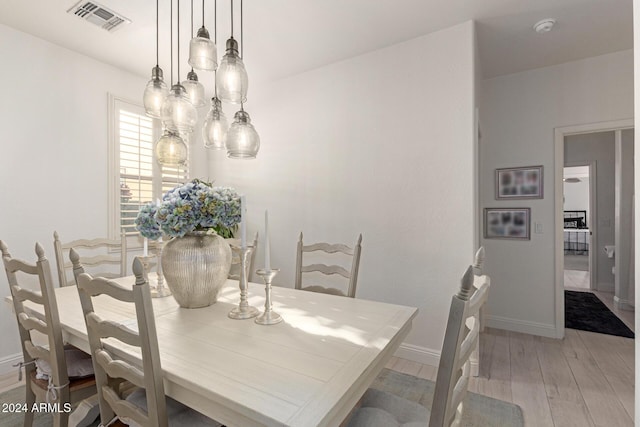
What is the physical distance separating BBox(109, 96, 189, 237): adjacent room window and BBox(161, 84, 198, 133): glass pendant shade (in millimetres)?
1583

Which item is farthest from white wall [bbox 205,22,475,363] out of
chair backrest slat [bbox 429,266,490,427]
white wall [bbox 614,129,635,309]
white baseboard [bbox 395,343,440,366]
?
white wall [bbox 614,129,635,309]

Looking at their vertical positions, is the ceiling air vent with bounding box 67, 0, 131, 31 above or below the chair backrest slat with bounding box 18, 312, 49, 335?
above

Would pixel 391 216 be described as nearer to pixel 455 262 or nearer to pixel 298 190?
pixel 455 262

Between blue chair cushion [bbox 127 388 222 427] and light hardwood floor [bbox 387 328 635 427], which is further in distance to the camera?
light hardwood floor [bbox 387 328 635 427]

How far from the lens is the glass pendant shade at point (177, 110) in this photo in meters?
1.68

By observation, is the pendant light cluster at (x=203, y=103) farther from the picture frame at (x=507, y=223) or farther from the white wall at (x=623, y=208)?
the white wall at (x=623, y=208)

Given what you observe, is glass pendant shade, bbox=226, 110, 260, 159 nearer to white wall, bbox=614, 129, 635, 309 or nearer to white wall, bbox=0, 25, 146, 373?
white wall, bbox=0, 25, 146, 373

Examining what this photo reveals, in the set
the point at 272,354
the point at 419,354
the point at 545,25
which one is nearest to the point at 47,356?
the point at 272,354

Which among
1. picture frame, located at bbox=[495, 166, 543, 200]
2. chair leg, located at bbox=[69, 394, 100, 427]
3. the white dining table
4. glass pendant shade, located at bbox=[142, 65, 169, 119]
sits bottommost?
chair leg, located at bbox=[69, 394, 100, 427]

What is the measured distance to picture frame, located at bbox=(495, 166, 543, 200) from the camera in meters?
3.14

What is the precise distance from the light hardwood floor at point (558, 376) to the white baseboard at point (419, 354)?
0.05 metres

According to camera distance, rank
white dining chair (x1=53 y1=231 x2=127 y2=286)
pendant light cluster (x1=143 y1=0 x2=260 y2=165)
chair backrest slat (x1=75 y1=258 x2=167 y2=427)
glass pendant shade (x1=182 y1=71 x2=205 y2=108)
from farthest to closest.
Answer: white dining chair (x1=53 y1=231 x2=127 y2=286) < glass pendant shade (x1=182 y1=71 x2=205 y2=108) < pendant light cluster (x1=143 y1=0 x2=260 y2=165) < chair backrest slat (x1=75 y1=258 x2=167 y2=427)

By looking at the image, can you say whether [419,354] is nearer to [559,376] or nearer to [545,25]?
[559,376]

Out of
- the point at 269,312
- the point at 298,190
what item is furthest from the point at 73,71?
the point at 269,312
